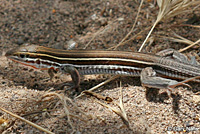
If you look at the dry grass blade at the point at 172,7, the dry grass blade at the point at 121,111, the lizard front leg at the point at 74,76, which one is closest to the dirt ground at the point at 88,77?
the dry grass blade at the point at 121,111

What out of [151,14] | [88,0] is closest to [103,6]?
[88,0]

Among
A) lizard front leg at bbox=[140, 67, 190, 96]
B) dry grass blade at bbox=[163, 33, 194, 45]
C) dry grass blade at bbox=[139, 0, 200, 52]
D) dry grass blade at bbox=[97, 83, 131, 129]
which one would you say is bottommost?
dry grass blade at bbox=[97, 83, 131, 129]

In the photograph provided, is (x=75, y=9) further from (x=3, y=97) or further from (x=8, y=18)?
(x=3, y=97)

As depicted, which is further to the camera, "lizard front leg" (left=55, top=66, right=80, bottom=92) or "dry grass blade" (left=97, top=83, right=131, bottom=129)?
"lizard front leg" (left=55, top=66, right=80, bottom=92)

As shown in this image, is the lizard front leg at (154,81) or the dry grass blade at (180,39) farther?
the dry grass blade at (180,39)

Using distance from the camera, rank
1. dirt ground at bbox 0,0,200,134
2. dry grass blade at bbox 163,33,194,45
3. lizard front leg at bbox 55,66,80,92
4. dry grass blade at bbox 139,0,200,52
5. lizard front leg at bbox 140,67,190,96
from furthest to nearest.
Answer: dry grass blade at bbox 163,33,194,45, dry grass blade at bbox 139,0,200,52, lizard front leg at bbox 55,66,80,92, lizard front leg at bbox 140,67,190,96, dirt ground at bbox 0,0,200,134

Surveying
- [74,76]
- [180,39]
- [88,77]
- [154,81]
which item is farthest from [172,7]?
[74,76]

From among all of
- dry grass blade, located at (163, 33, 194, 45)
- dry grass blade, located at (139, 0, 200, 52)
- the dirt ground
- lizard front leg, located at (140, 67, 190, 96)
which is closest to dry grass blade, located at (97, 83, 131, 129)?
the dirt ground

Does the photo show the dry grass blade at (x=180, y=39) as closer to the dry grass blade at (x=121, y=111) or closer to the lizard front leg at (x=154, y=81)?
the lizard front leg at (x=154, y=81)

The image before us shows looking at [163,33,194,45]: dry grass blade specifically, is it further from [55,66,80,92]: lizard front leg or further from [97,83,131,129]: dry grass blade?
[55,66,80,92]: lizard front leg
